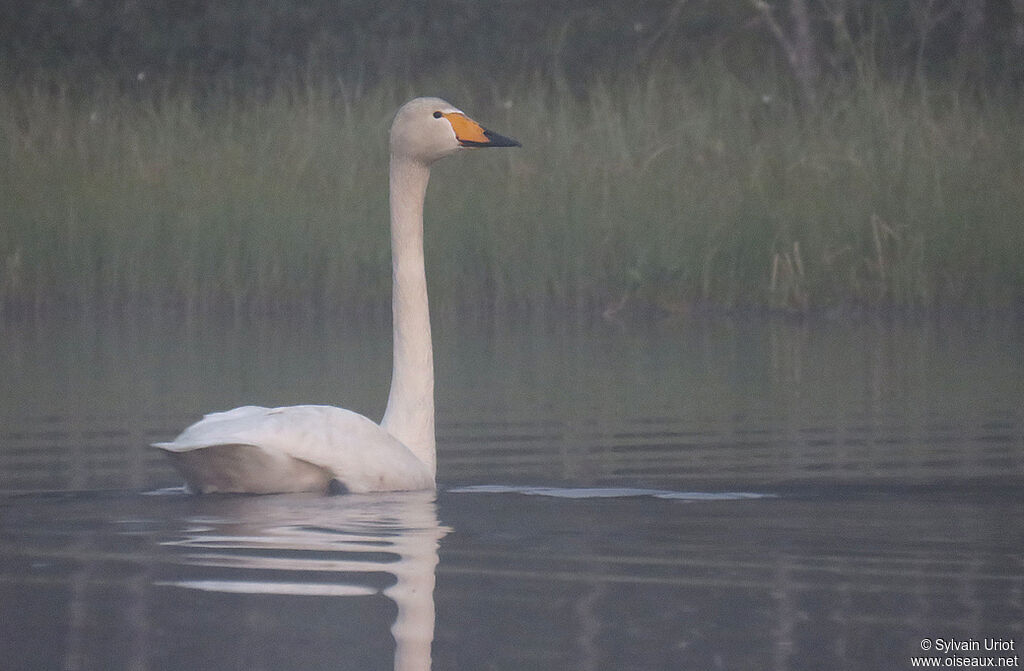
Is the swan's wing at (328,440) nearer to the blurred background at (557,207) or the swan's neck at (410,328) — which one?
the swan's neck at (410,328)

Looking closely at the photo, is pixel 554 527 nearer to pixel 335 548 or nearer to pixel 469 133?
pixel 335 548

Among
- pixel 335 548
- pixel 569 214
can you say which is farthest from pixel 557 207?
pixel 335 548

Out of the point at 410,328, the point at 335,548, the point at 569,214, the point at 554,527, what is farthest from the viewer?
the point at 569,214

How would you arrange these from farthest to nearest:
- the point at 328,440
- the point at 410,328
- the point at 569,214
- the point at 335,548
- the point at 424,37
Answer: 1. the point at 424,37
2. the point at 569,214
3. the point at 410,328
4. the point at 328,440
5. the point at 335,548

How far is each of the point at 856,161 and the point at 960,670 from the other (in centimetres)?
975

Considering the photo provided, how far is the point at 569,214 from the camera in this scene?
1311 centimetres

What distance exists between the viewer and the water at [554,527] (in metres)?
3.79

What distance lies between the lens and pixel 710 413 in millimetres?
7898

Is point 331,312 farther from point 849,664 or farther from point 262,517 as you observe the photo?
point 849,664

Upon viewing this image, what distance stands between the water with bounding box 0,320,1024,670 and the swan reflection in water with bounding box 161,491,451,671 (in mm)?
12

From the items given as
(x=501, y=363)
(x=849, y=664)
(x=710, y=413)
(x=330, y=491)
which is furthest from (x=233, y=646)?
(x=501, y=363)

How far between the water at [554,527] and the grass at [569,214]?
2588 millimetres

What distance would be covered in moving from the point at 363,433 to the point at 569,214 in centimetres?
750

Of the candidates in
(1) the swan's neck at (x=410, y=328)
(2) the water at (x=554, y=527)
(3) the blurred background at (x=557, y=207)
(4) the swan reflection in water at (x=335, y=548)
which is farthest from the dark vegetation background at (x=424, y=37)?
(4) the swan reflection in water at (x=335, y=548)
